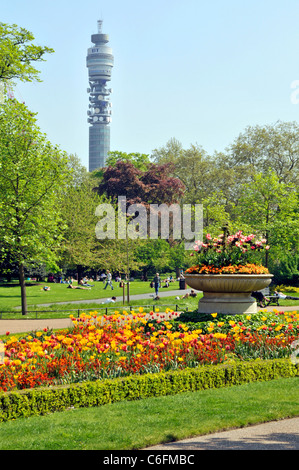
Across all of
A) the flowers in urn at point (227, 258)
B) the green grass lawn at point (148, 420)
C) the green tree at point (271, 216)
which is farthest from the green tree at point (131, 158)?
the green grass lawn at point (148, 420)

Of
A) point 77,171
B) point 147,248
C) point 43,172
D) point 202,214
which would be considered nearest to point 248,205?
point 202,214

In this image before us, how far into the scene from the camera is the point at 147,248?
5369 centimetres

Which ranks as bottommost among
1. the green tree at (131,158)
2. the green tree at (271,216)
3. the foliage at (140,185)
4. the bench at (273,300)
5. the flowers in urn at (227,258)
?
the bench at (273,300)

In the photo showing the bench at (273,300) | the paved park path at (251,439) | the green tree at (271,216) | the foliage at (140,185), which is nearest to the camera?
the paved park path at (251,439)

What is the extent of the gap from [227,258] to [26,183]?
1237cm

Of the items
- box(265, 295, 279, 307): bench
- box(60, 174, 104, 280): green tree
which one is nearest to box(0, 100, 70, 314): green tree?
box(265, 295, 279, 307): bench

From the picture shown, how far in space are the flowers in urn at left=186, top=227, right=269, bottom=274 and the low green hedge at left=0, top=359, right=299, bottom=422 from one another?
342 centimetres

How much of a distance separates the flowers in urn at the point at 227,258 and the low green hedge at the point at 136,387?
135 inches

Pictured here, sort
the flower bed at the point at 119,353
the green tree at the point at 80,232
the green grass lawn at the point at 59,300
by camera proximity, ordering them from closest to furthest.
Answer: the flower bed at the point at 119,353
the green grass lawn at the point at 59,300
the green tree at the point at 80,232

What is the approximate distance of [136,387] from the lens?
8.31m

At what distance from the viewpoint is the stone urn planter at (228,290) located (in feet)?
41.9

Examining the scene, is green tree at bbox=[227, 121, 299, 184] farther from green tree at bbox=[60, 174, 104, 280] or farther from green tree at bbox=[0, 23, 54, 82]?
green tree at bbox=[0, 23, 54, 82]

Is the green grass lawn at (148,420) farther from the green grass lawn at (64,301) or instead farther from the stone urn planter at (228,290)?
the green grass lawn at (64,301)

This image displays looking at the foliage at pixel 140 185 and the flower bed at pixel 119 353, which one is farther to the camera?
the foliage at pixel 140 185
